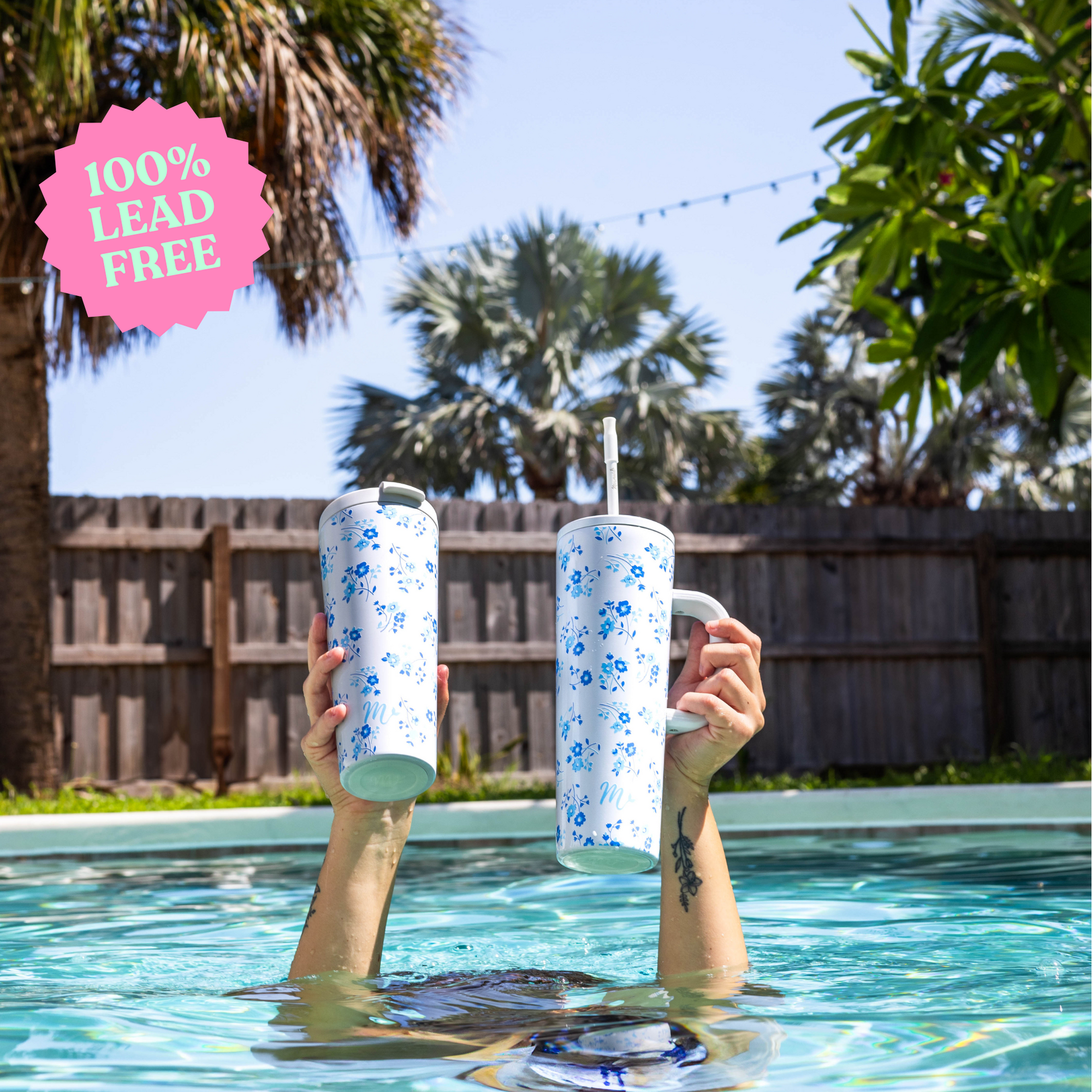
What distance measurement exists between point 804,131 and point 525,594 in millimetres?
3139

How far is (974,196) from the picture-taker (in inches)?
219

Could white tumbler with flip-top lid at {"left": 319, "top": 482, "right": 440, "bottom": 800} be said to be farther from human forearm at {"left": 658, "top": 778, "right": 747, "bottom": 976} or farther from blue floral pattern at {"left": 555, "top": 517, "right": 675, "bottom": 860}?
human forearm at {"left": 658, "top": 778, "right": 747, "bottom": 976}

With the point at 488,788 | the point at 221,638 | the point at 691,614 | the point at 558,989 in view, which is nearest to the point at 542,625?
the point at 488,788

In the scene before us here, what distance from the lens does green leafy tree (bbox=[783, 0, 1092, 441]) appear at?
4379mm

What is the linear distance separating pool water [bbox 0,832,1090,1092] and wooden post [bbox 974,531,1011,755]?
4.01 m

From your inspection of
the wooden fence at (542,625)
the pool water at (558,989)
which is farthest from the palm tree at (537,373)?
the pool water at (558,989)

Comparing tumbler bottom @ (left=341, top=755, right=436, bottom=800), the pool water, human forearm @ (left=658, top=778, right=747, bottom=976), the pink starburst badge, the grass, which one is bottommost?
the grass

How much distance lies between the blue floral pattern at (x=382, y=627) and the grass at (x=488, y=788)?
420cm

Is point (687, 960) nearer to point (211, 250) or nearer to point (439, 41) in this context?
point (211, 250)

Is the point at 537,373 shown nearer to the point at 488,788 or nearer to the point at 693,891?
the point at 488,788

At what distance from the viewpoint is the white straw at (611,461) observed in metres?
1.53

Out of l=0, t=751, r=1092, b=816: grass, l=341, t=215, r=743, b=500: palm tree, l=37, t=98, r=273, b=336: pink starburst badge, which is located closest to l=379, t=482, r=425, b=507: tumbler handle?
l=37, t=98, r=273, b=336: pink starburst badge

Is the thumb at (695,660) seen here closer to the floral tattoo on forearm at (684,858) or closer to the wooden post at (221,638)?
the floral tattoo on forearm at (684,858)

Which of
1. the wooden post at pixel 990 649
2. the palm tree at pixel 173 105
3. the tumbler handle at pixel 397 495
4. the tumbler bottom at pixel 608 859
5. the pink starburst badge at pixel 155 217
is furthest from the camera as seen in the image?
the wooden post at pixel 990 649
